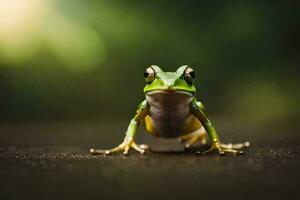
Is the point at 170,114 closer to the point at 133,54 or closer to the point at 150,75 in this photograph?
the point at 150,75

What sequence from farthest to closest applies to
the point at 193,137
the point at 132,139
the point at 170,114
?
the point at 193,137, the point at 132,139, the point at 170,114

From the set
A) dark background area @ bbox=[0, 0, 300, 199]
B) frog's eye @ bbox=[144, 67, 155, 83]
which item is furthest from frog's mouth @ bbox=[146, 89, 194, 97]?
dark background area @ bbox=[0, 0, 300, 199]

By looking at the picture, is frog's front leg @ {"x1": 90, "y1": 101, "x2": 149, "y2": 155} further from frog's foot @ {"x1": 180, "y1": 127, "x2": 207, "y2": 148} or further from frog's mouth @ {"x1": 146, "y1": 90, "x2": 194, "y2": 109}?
frog's foot @ {"x1": 180, "y1": 127, "x2": 207, "y2": 148}

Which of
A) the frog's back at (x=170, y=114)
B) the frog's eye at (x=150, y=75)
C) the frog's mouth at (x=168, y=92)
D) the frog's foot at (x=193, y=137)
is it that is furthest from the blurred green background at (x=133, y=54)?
the frog's mouth at (x=168, y=92)

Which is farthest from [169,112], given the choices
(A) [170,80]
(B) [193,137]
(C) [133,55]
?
(C) [133,55]

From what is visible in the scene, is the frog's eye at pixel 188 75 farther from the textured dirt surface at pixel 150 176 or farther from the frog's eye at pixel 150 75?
the textured dirt surface at pixel 150 176

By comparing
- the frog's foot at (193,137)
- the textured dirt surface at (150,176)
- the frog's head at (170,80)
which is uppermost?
the frog's head at (170,80)

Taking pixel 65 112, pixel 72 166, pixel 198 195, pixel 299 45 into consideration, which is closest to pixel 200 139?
pixel 72 166
